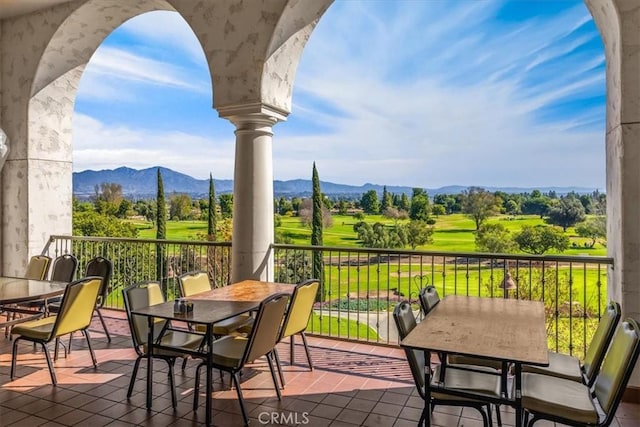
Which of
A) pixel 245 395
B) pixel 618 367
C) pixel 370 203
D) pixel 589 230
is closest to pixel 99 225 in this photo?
pixel 370 203

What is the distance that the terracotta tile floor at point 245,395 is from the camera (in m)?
2.75

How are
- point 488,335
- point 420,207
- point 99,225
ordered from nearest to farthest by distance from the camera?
1. point 488,335
2. point 99,225
3. point 420,207

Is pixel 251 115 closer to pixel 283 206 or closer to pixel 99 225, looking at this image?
pixel 283 206

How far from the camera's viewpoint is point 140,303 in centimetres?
322

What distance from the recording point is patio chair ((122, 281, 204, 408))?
2.95 meters

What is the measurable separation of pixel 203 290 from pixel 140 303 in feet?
2.35

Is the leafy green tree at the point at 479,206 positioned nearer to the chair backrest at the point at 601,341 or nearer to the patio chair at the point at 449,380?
the chair backrest at the point at 601,341

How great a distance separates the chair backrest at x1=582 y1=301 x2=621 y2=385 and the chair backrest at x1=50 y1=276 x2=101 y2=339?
11.1ft

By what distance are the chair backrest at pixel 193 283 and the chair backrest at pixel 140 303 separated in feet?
0.78

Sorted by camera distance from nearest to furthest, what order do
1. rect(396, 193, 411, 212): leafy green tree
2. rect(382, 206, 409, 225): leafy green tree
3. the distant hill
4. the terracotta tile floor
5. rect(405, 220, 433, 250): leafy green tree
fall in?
the terracotta tile floor
the distant hill
rect(405, 220, 433, 250): leafy green tree
rect(382, 206, 409, 225): leafy green tree
rect(396, 193, 411, 212): leafy green tree

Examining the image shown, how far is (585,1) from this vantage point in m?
3.54

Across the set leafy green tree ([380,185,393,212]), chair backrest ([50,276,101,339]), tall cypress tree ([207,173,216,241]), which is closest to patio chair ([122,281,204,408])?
chair backrest ([50,276,101,339])

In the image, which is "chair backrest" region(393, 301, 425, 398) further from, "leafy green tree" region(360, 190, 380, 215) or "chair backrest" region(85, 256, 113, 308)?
"leafy green tree" region(360, 190, 380, 215)

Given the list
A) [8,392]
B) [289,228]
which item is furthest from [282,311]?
[289,228]
